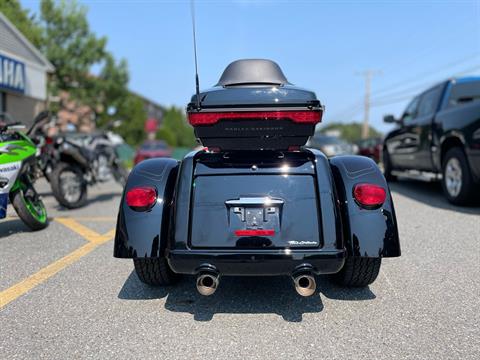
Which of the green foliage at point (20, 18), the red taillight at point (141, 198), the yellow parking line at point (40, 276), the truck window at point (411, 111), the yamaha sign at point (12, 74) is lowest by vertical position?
the yellow parking line at point (40, 276)

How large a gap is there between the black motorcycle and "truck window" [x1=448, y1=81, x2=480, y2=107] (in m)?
6.34

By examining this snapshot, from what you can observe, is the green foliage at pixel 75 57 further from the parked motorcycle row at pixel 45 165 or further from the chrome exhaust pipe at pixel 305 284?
the chrome exhaust pipe at pixel 305 284

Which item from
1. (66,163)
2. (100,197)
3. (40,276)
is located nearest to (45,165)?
(66,163)

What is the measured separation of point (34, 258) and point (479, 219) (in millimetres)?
5407

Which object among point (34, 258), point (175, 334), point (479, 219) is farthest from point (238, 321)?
point (479, 219)

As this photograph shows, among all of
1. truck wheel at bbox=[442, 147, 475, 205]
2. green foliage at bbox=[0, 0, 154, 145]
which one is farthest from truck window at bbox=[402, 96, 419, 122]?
green foliage at bbox=[0, 0, 154, 145]

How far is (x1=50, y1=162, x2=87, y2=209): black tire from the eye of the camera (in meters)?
6.52

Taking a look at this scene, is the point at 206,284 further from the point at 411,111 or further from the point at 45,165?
the point at 411,111

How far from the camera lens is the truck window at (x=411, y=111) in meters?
8.25

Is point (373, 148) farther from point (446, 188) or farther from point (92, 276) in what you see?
point (92, 276)

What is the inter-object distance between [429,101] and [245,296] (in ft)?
20.3

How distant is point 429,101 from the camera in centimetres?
756

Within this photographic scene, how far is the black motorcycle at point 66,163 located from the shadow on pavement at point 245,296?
12.6 feet

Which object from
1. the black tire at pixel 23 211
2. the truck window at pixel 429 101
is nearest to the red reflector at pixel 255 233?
the black tire at pixel 23 211
